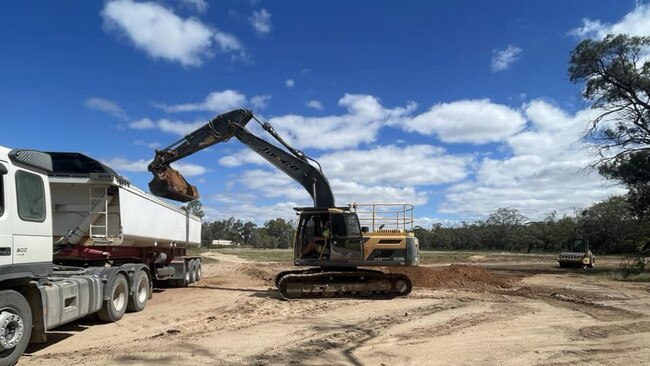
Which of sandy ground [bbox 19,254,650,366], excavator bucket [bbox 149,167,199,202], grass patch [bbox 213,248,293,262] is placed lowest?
grass patch [bbox 213,248,293,262]

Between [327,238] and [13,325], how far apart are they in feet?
32.6

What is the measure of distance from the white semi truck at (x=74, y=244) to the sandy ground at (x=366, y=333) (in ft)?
2.00

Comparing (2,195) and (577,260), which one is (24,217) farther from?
(577,260)

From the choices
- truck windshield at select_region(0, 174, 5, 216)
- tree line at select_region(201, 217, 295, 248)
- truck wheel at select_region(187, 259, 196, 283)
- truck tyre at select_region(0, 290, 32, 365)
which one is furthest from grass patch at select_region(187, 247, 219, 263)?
tree line at select_region(201, 217, 295, 248)

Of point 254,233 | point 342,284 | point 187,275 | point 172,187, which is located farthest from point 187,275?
point 254,233

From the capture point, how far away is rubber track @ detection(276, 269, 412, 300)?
16.2 m

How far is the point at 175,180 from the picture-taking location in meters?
17.7

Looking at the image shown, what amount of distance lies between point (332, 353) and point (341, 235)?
8.09 m

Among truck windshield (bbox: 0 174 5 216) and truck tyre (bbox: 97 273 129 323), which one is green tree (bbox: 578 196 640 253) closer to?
truck tyre (bbox: 97 273 129 323)

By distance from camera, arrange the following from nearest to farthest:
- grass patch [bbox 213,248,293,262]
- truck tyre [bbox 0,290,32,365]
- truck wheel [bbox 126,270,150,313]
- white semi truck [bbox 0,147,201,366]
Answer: truck tyre [bbox 0,290,32,365] → white semi truck [bbox 0,147,201,366] → truck wheel [bbox 126,270,150,313] → grass patch [bbox 213,248,293,262]

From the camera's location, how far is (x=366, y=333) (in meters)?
10.1

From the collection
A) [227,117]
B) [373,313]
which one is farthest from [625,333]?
[227,117]

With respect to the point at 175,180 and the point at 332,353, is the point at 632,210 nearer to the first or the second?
the point at 175,180

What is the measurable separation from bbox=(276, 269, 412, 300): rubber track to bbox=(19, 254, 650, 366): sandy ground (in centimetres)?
58
